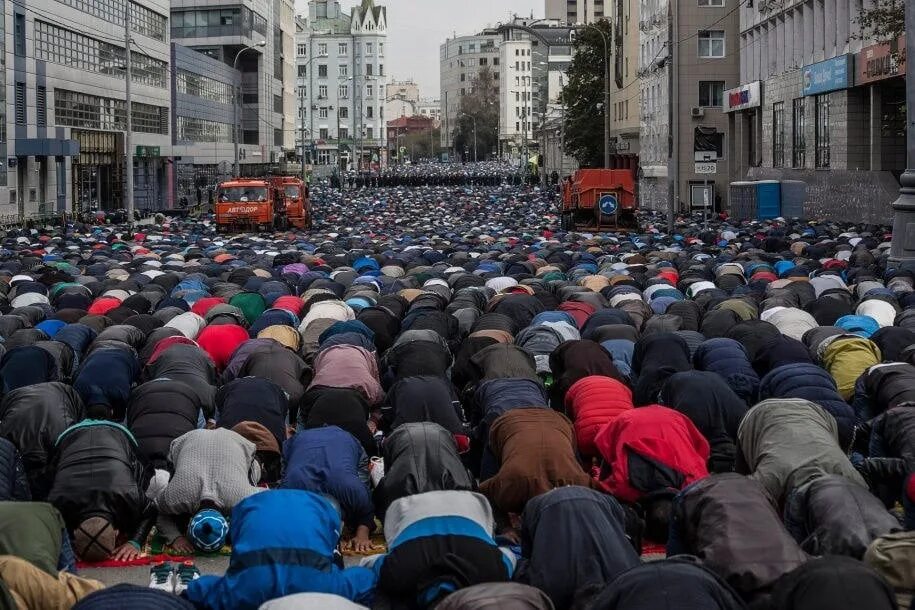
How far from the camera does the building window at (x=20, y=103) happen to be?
54.4 meters

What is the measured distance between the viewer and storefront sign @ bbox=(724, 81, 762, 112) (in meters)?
58.7

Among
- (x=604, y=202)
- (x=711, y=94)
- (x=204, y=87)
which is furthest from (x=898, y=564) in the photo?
(x=204, y=87)

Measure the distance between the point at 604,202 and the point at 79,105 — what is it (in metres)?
26.8

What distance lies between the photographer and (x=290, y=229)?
180 feet

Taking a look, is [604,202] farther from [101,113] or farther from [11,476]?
[11,476]

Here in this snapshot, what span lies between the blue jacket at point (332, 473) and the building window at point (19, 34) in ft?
152

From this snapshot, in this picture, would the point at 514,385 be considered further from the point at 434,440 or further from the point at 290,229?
the point at 290,229

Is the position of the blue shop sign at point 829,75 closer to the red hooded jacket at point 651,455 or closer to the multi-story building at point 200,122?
the red hooded jacket at point 651,455

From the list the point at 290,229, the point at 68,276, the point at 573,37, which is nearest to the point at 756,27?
the point at 290,229

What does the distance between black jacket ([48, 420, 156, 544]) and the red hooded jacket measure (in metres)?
3.88

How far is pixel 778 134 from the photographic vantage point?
56.1 meters

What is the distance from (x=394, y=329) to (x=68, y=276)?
10289 mm

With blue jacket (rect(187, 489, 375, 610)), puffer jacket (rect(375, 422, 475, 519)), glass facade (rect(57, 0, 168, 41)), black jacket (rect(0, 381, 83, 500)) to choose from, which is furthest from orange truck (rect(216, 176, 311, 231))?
blue jacket (rect(187, 489, 375, 610))

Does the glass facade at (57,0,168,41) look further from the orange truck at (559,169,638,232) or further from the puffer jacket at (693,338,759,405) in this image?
the puffer jacket at (693,338,759,405)
